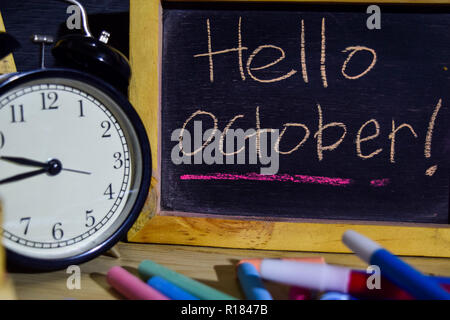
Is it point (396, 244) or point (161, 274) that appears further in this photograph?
point (396, 244)

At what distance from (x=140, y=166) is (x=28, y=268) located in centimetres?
24

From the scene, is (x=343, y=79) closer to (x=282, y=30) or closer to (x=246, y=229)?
(x=282, y=30)

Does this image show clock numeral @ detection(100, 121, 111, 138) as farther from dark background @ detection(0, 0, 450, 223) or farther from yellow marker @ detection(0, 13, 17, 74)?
yellow marker @ detection(0, 13, 17, 74)

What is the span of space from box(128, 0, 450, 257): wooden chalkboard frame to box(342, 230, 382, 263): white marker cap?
0.15 m

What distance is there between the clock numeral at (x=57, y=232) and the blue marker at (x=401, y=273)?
0.47 m

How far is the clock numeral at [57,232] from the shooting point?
0.58 metres

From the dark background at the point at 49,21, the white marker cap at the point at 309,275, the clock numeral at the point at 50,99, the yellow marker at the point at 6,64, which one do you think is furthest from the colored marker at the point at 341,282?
the yellow marker at the point at 6,64

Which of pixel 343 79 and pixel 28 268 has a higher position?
pixel 343 79

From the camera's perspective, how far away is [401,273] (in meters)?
0.46

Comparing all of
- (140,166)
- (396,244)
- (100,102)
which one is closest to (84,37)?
(100,102)
